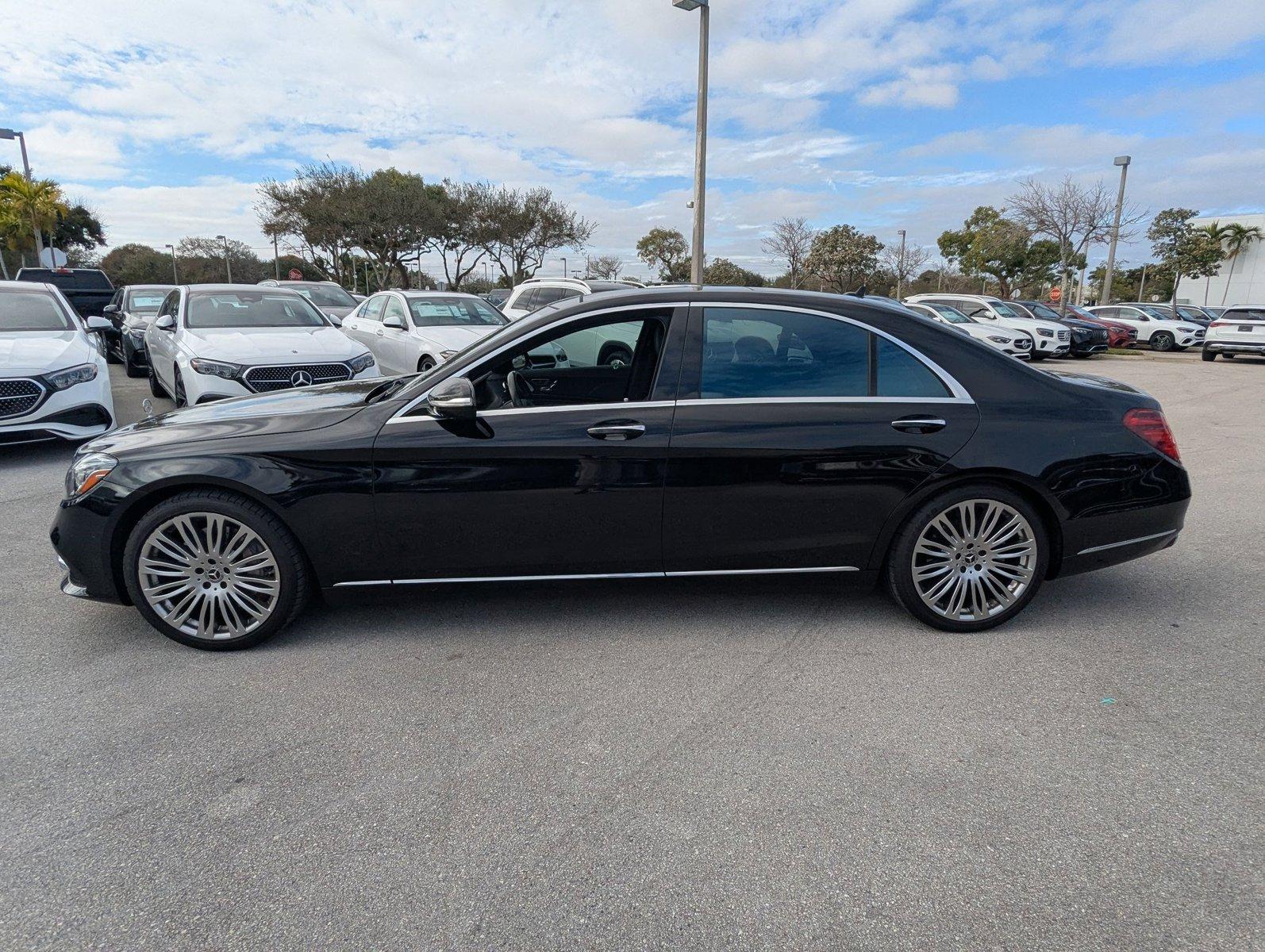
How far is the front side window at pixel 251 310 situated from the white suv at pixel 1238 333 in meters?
22.2

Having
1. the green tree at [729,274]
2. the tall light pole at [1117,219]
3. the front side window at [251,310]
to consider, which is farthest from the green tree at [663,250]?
the front side window at [251,310]

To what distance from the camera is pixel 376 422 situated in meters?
3.49

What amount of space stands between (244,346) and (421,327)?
9.79ft

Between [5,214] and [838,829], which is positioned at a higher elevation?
[5,214]

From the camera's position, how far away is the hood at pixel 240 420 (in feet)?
11.5

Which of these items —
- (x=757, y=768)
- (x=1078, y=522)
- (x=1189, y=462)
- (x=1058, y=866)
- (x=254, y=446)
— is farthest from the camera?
(x=1189, y=462)

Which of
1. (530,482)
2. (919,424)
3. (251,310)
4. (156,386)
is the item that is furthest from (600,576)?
(156,386)

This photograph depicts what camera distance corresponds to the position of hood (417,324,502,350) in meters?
10.3

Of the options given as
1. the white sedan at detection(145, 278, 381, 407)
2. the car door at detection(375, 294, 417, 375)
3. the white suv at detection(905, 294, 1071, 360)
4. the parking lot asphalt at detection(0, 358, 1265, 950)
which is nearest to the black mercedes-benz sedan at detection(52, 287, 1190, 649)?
the parking lot asphalt at detection(0, 358, 1265, 950)

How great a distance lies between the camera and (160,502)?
137 inches

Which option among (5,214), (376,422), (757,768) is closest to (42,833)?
(376,422)

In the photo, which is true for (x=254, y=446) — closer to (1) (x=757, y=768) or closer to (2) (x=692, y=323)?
(2) (x=692, y=323)

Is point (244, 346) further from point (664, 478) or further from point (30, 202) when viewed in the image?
point (30, 202)

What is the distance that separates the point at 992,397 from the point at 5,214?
161 feet
